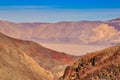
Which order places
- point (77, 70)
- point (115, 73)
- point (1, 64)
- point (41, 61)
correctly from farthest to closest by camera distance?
1. point (41, 61)
2. point (1, 64)
3. point (77, 70)
4. point (115, 73)

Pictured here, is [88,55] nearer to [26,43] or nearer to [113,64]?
[113,64]

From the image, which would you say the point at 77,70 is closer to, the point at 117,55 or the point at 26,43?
the point at 117,55

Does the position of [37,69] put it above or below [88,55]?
below

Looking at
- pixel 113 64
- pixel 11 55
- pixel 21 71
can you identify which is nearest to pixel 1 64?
pixel 21 71

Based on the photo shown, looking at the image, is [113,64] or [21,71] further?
[21,71]

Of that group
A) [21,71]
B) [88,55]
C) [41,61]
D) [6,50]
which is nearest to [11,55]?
[6,50]

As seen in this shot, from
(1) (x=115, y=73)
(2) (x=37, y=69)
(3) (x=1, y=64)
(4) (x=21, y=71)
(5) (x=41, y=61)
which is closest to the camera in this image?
(1) (x=115, y=73)
